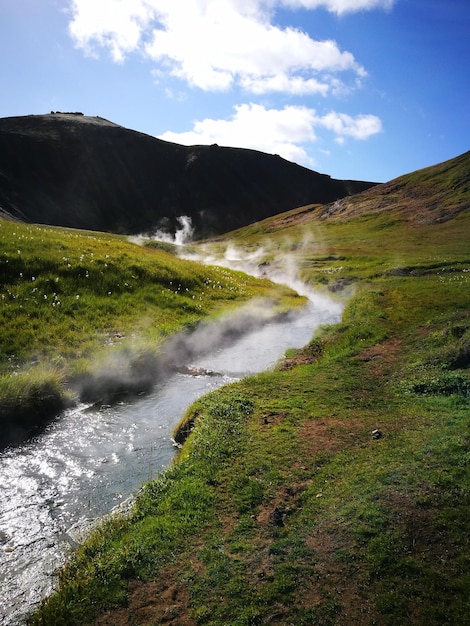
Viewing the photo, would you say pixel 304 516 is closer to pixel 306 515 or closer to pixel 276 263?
pixel 306 515

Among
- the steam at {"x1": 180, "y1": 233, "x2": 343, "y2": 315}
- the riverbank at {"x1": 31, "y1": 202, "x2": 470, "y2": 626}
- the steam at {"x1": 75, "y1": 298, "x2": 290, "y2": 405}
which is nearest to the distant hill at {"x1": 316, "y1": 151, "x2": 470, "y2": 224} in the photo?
the steam at {"x1": 180, "y1": 233, "x2": 343, "y2": 315}

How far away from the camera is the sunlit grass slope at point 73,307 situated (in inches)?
717

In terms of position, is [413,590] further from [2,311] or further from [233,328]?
[233,328]

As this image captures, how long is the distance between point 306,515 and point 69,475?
754cm

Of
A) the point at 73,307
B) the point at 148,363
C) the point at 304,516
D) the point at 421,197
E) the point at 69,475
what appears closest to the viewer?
the point at 304,516

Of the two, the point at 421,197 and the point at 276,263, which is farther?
the point at 421,197

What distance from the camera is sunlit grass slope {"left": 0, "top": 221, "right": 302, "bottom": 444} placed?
18.2m

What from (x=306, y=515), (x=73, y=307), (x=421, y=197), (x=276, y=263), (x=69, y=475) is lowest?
(x=306, y=515)

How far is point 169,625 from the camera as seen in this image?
24.6ft

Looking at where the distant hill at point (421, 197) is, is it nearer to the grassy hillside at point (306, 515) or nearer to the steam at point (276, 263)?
the steam at point (276, 263)

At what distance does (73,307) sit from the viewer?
26.5m

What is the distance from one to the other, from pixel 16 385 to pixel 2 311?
787cm

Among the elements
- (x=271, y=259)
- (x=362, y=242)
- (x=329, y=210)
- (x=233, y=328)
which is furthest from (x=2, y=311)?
(x=329, y=210)

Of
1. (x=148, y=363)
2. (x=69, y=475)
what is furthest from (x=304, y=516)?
(x=148, y=363)
